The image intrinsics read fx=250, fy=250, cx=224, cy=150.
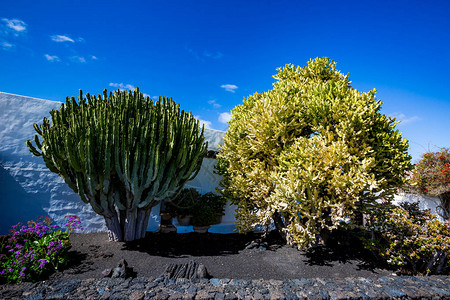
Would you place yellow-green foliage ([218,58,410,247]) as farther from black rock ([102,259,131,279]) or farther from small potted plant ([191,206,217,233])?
black rock ([102,259,131,279])

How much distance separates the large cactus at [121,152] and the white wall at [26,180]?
4.47 feet

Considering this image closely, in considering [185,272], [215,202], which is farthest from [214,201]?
[185,272]

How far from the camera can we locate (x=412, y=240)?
531 centimetres

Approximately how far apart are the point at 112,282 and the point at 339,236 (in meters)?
6.13

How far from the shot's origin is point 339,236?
7340 mm

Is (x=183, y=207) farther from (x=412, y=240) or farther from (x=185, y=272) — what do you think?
(x=412, y=240)

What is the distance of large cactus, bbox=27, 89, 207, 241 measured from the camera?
5387 millimetres

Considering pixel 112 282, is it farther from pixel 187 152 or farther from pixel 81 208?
pixel 81 208

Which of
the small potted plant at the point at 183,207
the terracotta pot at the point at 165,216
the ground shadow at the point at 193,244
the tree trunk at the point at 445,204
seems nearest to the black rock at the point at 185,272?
the ground shadow at the point at 193,244

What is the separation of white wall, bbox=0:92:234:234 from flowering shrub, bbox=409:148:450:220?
11.8 m

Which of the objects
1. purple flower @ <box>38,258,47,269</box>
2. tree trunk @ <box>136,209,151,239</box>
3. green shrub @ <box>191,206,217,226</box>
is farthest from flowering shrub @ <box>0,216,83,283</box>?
green shrub @ <box>191,206,217,226</box>

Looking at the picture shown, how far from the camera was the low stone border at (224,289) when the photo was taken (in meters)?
3.75

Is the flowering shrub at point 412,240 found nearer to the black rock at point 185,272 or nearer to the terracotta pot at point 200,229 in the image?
the black rock at point 185,272

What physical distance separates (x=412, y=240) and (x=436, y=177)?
631 centimetres
